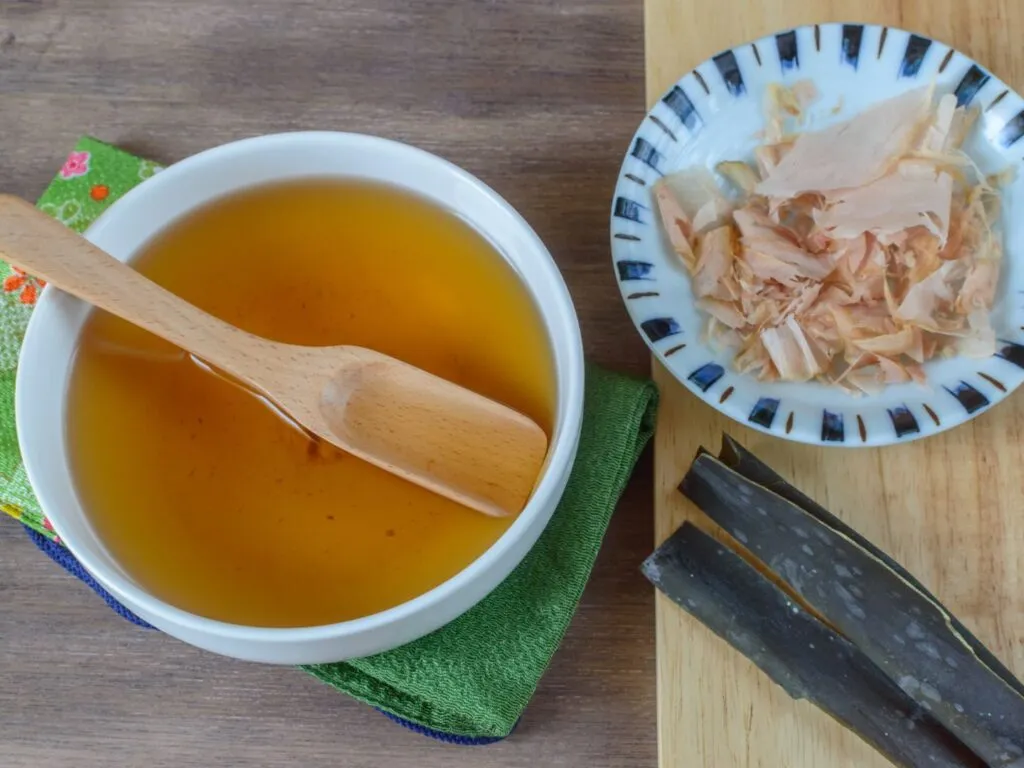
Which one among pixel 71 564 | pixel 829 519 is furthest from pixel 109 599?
pixel 829 519

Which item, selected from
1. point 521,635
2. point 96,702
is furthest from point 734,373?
point 96,702

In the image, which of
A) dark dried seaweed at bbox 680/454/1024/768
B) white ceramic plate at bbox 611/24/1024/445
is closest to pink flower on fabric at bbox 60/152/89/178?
white ceramic plate at bbox 611/24/1024/445

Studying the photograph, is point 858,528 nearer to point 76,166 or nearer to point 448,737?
point 448,737

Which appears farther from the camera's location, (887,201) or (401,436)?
(887,201)

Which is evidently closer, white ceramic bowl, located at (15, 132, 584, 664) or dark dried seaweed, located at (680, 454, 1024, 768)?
white ceramic bowl, located at (15, 132, 584, 664)

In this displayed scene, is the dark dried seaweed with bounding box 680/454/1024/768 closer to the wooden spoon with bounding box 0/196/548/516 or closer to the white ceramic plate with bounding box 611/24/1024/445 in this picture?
the white ceramic plate with bounding box 611/24/1024/445

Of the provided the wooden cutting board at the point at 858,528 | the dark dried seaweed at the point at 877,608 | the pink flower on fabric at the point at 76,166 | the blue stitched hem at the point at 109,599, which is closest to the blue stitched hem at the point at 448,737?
the blue stitched hem at the point at 109,599

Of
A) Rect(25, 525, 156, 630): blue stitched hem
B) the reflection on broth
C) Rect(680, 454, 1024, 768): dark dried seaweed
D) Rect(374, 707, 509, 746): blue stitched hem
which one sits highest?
the reflection on broth

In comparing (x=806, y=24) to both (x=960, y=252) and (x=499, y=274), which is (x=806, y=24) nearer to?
(x=960, y=252)
